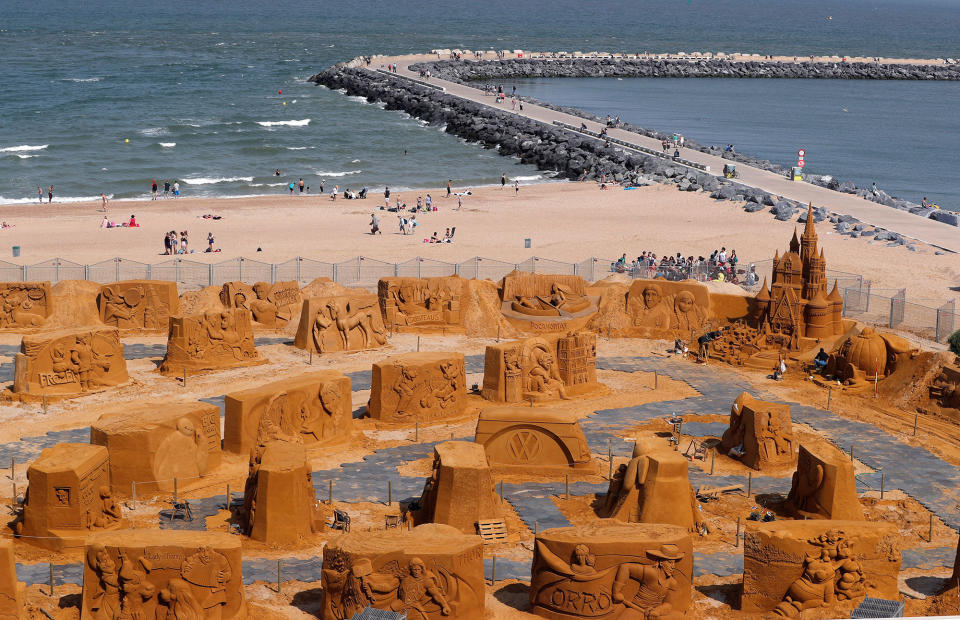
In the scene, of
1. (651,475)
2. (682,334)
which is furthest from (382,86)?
(651,475)

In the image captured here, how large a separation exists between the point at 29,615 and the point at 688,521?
38.8ft

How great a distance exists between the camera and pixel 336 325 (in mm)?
35875

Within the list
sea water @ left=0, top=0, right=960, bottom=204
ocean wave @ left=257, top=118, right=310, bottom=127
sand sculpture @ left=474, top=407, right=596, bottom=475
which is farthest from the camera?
ocean wave @ left=257, top=118, right=310, bottom=127

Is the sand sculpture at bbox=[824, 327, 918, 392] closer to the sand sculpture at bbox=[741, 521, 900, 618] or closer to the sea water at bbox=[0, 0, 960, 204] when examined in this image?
the sand sculpture at bbox=[741, 521, 900, 618]

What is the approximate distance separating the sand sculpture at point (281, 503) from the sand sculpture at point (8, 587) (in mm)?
5306

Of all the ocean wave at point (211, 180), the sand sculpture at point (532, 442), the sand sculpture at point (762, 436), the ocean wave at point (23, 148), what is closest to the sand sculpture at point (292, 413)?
the sand sculpture at point (532, 442)

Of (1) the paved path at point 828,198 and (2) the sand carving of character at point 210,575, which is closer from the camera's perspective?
(2) the sand carving of character at point 210,575

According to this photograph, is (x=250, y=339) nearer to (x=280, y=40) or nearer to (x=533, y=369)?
(x=533, y=369)

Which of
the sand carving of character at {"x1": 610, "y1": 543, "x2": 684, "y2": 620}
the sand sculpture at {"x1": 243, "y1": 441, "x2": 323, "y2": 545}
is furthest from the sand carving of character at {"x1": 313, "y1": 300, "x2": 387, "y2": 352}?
the sand carving of character at {"x1": 610, "y1": 543, "x2": 684, "y2": 620}

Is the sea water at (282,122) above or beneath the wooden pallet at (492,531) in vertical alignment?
above

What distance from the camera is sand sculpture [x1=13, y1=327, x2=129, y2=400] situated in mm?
30953

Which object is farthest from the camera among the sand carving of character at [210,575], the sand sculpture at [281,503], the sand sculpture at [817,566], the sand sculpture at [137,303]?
the sand sculpture at [137,303]

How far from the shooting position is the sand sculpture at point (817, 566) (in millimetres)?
19156

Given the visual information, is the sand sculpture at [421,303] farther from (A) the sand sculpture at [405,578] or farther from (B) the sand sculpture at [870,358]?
(A) the sand sculpture at [405,578]
